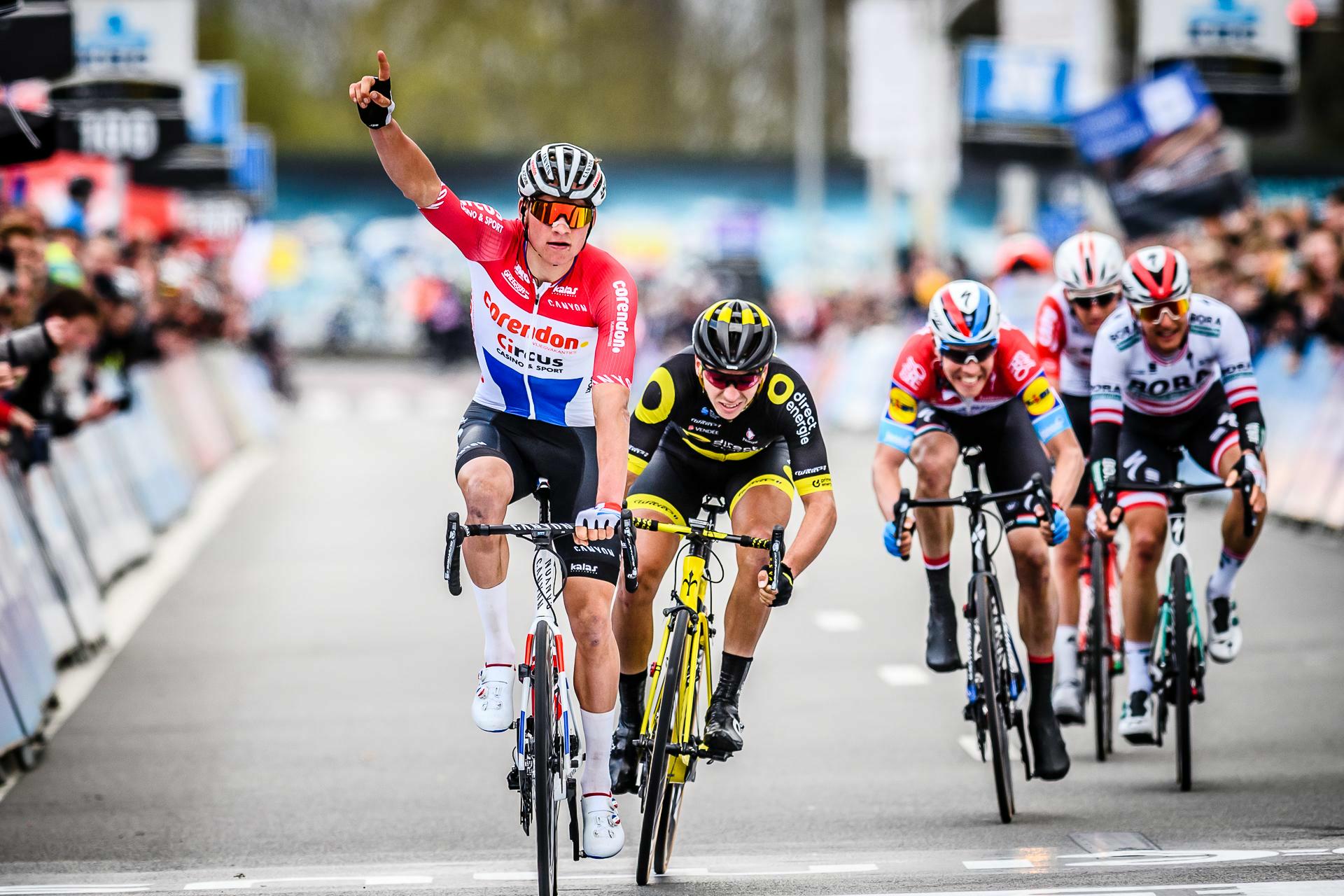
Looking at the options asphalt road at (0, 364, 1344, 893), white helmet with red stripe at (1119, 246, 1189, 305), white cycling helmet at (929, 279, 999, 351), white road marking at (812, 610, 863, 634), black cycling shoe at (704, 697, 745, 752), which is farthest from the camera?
white road marking at (812, 610, 863, 634)

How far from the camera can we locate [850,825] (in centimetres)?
808

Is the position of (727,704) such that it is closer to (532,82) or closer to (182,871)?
(182,871)

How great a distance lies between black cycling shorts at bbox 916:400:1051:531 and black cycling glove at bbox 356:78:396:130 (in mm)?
3056

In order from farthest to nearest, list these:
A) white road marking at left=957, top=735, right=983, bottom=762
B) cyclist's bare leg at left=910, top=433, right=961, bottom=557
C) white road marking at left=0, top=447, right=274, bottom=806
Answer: white road marking at left=0, top=447, right=274, bottom=806
white road marking at left=957, top=735, right=983, bottom=762
cyclist's bare leg at left=910, top=433, right=961, bottom=557

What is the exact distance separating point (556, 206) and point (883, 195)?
144 feet

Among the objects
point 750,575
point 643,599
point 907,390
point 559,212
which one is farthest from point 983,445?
point 559,212

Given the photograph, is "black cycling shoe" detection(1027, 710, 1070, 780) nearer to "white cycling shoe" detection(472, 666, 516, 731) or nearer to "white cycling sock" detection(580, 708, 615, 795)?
"white cycling sock" detection(580, 708, 615, 795)

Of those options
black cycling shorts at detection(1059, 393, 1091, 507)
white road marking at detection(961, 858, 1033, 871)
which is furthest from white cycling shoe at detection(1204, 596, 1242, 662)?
white road marking at detection(961, 858, 1033, 871)

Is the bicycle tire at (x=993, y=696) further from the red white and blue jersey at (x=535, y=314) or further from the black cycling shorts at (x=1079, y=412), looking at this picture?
the black cycling shorts at (x=1079, y=412)

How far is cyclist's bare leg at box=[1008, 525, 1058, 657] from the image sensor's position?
8.36 metres

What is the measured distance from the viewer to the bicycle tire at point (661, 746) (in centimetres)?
685

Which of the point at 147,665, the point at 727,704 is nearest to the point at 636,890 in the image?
the point at 727,704

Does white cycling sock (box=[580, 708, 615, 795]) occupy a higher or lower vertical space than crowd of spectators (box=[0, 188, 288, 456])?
lower

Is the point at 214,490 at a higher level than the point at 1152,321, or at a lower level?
lower
